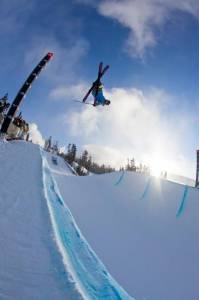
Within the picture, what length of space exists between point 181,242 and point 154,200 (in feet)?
9.54

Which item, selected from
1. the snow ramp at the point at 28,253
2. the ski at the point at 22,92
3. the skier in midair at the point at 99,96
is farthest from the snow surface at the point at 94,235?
the skier in midair at the point at 99,96

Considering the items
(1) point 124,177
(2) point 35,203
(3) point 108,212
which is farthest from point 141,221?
(2) point 35,203

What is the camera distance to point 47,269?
310 cm

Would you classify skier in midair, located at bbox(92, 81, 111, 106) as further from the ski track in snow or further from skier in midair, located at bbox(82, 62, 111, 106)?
the ski track in snow

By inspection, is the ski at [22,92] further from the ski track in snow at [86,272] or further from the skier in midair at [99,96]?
the ski track in snow at [86,272]

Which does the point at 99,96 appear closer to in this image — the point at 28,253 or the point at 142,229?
the point at 142,229

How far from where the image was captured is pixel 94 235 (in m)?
9.60

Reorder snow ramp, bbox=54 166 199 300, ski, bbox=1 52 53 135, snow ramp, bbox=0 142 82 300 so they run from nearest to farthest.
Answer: snow ramp, bbox=0 142 82 300 < snow ramp, bbox=54 166 199 300 < ski, bbox=1 52 53 135

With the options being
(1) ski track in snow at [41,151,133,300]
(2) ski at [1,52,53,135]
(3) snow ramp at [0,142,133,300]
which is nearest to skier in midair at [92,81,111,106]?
(2) ski at [1,52,53,135]

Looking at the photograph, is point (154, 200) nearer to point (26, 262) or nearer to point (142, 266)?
point (142, 266)

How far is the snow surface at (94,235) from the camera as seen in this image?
10.1 feet

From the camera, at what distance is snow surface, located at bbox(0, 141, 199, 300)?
10.1 feet

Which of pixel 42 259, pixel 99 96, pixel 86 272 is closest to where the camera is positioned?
pixel 42 259

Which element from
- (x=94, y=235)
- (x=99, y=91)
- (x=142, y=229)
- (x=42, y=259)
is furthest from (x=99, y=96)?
(x=42, y=259)
